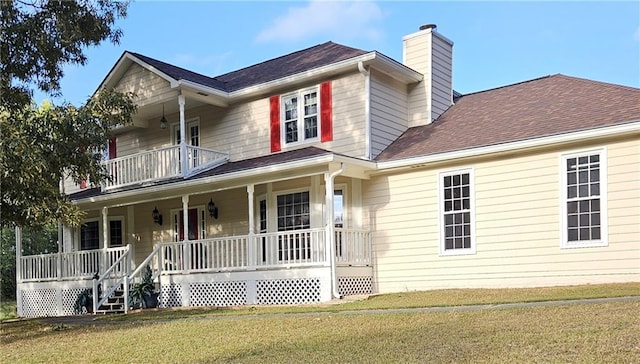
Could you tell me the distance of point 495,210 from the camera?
1375 cm

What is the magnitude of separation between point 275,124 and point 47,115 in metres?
6.45

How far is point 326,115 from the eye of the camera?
54.3ft

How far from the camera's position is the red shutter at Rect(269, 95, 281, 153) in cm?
1744

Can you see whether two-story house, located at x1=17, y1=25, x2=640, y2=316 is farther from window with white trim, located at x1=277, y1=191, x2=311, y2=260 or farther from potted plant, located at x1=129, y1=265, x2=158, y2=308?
potted plant, located at x1=129, y1=265, x2=158, y2=308

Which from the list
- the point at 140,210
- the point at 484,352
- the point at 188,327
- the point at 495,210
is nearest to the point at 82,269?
the point at 140,210

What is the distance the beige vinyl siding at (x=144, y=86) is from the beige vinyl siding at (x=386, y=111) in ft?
18.0

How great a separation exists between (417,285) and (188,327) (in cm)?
576

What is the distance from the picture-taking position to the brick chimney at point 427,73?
17.1 m

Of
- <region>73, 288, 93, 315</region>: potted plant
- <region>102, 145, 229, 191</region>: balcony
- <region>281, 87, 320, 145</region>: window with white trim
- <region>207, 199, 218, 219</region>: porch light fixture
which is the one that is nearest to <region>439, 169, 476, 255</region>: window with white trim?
<region>281, 87, 320, 145</region>: window with white trim

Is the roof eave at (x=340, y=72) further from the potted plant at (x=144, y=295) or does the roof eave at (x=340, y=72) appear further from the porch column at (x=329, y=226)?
the potted plant at (x=144, y=295)

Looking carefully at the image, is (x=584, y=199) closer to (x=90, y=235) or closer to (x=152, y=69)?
(x=152, y=69)

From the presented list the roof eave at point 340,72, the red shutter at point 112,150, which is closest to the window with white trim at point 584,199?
the roof eave at point 340,72

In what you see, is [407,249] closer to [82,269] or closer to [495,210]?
[495,210]

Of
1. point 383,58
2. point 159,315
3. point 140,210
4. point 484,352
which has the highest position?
point 383,58
